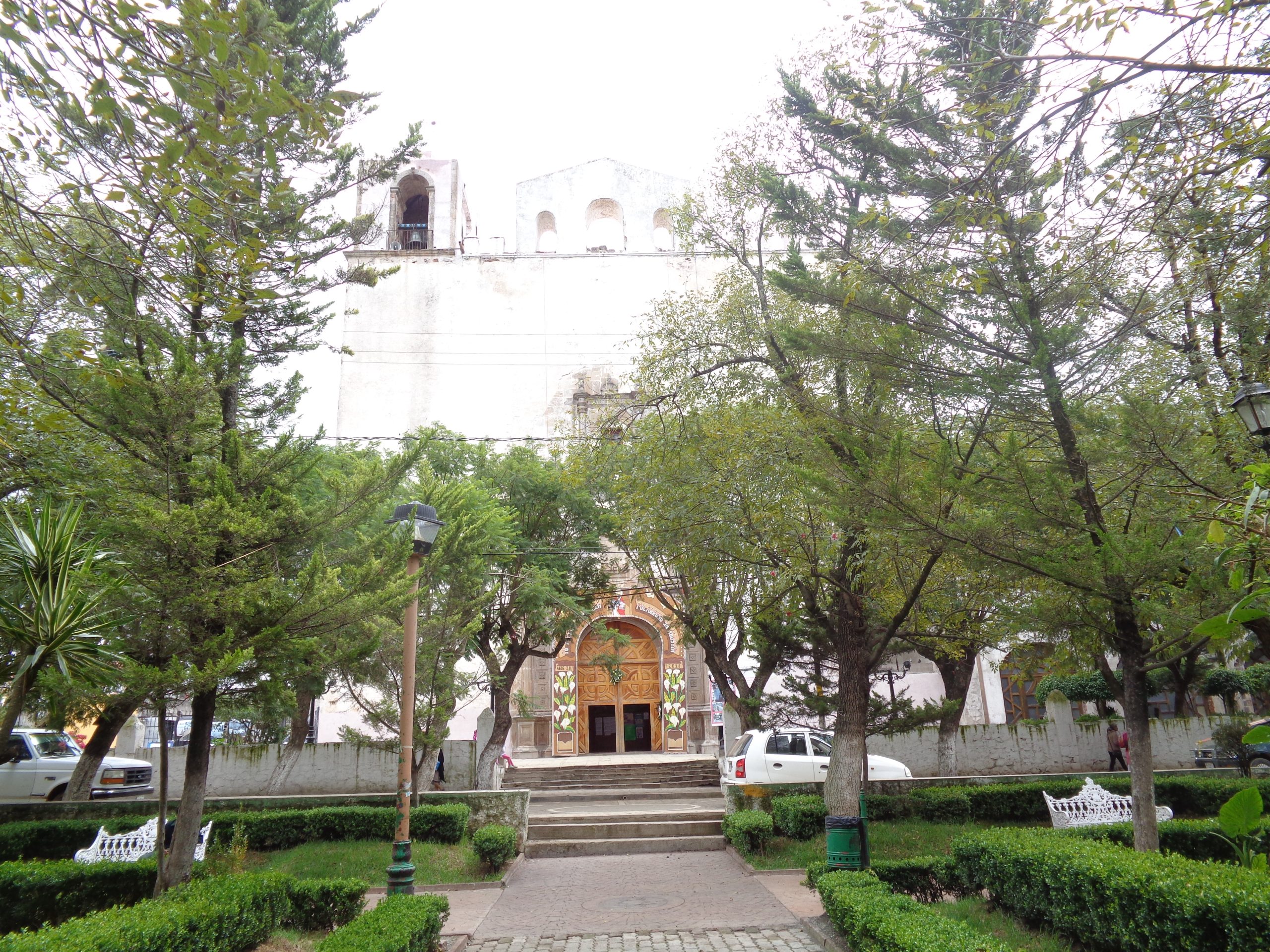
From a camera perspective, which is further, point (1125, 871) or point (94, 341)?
point (94, 341)

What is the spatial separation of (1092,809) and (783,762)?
579 centimetres

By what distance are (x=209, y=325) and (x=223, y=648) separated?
362 cm

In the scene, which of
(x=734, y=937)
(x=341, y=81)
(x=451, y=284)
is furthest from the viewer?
(x=451, y=284)

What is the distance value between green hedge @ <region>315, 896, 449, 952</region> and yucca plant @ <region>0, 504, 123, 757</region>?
9.02 feet

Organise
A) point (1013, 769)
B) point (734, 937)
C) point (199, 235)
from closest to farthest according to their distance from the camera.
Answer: point (199, 235) < point (734, 937) < point (1013, 769)

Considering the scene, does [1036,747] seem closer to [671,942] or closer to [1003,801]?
[1003,801]

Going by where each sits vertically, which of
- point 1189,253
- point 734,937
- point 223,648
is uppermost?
point 1189,253

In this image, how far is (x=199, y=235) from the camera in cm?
561

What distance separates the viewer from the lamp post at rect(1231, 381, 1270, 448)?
7.06 m

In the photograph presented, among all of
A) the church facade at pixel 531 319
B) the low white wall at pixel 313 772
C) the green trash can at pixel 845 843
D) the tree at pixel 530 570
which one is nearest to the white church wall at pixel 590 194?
the church facade at pixel 531 319

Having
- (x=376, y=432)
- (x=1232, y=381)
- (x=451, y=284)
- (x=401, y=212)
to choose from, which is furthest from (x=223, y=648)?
(x=401, y=212)

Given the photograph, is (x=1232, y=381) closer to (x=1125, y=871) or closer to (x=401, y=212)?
(x=1125, y=871)

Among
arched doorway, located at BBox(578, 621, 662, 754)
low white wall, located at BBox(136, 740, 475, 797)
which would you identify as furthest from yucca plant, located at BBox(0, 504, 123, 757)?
arched doorway, located at BBox(578, 621, 662, 754)

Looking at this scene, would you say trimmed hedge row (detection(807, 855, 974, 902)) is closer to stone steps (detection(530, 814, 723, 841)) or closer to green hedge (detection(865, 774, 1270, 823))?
green hedge (detection(865, 774, 1270, 823))
